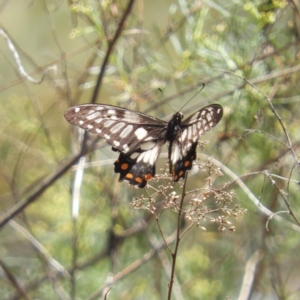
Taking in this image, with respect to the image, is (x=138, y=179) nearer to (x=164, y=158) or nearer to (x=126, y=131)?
(x=126, y=131)

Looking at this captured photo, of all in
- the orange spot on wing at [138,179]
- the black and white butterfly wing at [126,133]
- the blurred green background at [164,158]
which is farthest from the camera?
the blurred green background at [164,158]

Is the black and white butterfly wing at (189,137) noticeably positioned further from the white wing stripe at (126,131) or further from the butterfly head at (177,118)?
the white wing stripe at (126,131)

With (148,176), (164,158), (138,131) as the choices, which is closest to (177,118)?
(138,131)

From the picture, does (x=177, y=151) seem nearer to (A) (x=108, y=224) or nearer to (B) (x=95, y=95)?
(B) (x=95, y=95)

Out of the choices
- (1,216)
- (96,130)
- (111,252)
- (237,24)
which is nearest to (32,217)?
(111,252)

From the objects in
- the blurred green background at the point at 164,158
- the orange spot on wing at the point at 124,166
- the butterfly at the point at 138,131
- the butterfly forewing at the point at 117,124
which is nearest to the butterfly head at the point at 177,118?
the butterfly at the point at 138,131

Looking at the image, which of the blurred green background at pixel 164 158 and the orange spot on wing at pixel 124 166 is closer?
the orange spot on wing at pixel 124 166

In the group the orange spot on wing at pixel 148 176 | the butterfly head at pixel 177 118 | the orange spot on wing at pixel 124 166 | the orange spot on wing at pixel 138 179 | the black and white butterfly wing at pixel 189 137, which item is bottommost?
the orange spot on wing at pixel 138 179
